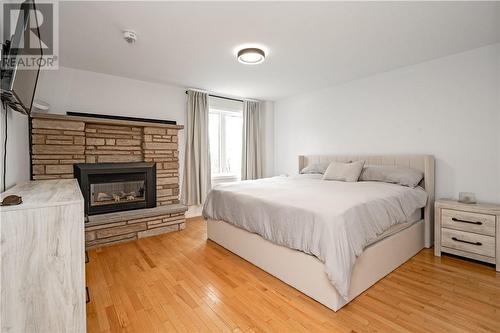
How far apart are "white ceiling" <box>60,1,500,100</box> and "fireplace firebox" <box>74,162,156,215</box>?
1.37 metres

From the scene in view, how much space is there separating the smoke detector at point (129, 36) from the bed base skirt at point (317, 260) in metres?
2.19

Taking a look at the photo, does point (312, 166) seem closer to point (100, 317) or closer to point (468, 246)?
point (468, 246)

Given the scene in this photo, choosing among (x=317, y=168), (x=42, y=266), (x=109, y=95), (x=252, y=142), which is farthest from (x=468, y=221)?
(x=109, y=95)

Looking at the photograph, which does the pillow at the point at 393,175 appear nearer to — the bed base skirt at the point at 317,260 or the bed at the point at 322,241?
the bed at the point at 322,241

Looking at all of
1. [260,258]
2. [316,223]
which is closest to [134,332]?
[260,258]

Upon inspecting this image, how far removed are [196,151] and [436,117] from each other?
140 inches

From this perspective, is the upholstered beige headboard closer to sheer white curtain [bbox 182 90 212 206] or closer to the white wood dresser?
sheer white curtain [bbox 182 90 212 206]

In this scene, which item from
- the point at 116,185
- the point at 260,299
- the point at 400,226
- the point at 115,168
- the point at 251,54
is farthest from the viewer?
the point at 116,185

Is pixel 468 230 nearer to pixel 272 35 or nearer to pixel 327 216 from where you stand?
pixel 327 216

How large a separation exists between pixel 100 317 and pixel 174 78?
3130 millimetres

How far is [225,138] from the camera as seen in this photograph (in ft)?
16.1

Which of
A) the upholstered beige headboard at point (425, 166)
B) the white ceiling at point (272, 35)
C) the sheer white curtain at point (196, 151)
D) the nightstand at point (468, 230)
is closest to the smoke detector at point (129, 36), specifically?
the white ceiling at point (272, 35)

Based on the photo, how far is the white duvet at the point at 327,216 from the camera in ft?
5.43

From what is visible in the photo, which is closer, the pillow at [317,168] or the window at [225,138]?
the pillow at [317,168]
